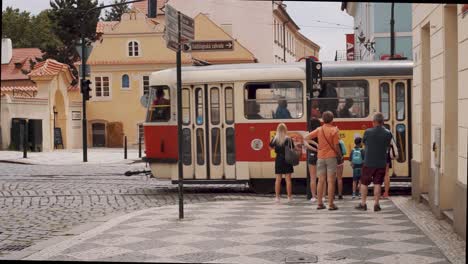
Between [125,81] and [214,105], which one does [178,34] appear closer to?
[214,105]

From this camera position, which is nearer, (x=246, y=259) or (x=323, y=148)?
(x=246, y=259)

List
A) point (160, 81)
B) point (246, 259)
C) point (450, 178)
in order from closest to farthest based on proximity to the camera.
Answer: point (246, 259) < point (450, 178) < point (160, 81)

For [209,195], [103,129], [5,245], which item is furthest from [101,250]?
[103,129]

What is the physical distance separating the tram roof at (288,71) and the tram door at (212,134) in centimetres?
27

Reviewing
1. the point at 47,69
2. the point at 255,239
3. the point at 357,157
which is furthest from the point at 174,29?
the point at 47,69

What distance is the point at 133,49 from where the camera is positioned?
54.8 m

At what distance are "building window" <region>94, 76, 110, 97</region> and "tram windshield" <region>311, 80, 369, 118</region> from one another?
37.9 meters

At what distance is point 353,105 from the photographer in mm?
17703

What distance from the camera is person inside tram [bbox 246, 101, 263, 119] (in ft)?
58.9

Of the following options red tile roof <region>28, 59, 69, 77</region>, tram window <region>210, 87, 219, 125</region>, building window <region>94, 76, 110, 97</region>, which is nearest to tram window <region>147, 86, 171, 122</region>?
tram window <region>210, 87, 219, 125</region>

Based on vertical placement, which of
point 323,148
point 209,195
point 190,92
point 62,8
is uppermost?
point 62,8

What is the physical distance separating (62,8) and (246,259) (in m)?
38.8

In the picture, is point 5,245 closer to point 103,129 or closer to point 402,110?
point 402,110

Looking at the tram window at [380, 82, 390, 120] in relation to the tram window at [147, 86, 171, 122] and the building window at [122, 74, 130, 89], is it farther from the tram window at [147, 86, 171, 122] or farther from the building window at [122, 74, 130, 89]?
the building window at [122, 74, 130, 89]
